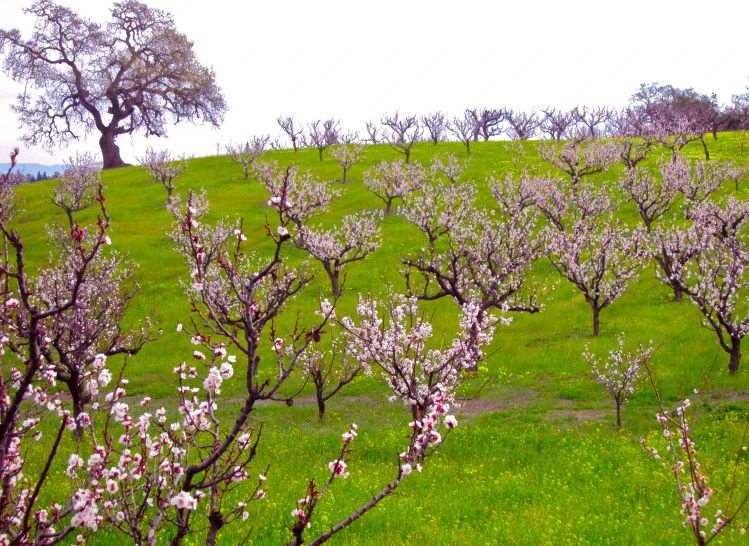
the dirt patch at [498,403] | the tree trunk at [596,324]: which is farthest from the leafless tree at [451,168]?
the dirt patch at [498,403]

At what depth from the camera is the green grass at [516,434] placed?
926 centimetres

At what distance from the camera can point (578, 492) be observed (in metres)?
10.8

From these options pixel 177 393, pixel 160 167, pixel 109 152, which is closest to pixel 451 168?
pixel 160 167

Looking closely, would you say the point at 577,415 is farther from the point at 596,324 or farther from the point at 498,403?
the point at 596,324

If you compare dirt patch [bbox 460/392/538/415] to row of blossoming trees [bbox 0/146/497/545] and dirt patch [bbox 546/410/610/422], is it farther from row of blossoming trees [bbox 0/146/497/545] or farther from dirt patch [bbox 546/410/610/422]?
row of blossoming trees [bbox 0/146/497/545]

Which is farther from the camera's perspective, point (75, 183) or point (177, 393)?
point (75, 183)

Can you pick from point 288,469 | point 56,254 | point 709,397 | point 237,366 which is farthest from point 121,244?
point 709,397

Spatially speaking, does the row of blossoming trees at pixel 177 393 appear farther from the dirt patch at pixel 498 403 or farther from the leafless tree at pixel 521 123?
the leafless tree at pixel 521 123

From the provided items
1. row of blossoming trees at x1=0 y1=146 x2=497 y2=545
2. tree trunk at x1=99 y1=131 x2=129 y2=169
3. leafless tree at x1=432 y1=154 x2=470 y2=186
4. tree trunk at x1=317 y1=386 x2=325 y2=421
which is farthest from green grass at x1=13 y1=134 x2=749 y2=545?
tree trunk at x1=99 y1=131 x2=129 y2=169

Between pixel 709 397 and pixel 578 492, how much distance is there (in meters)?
9.03

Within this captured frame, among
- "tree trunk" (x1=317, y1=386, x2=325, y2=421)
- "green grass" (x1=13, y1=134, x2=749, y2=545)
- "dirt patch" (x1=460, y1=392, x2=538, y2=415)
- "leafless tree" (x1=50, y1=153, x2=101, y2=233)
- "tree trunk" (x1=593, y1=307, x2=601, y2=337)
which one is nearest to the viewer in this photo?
"green grass" (x1=13, y1=134, x2=749, y2=545)

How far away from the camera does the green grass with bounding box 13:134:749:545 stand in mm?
9258

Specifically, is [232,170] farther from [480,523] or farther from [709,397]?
[480,523]

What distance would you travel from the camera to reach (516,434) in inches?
612
